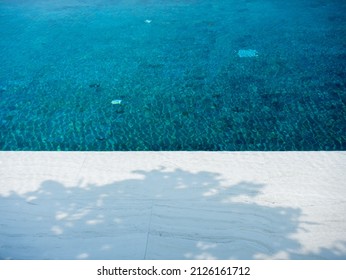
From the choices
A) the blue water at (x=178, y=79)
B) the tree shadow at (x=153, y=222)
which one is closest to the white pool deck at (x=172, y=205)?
the tree shadow at (x=153, y=222)

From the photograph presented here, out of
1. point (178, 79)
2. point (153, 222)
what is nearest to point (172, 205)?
point (153, 222)

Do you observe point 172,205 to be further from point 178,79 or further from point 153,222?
point 178,79

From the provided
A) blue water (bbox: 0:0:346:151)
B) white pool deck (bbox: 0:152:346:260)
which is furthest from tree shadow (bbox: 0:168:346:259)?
blue water (bbox: 0:0:346:151)

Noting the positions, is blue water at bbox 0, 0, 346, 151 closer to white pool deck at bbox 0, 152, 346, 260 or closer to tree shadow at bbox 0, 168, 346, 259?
white pool deck at bbox 0, 152, 346, 260

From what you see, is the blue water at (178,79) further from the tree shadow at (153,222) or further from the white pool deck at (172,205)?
the tree shadow at (153,222)

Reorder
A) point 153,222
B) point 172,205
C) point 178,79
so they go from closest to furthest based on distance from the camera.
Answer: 1. point 153,222
2. point 172,205
3. point 178,79

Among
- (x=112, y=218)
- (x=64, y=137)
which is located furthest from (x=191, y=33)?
(x=112, y=218)
